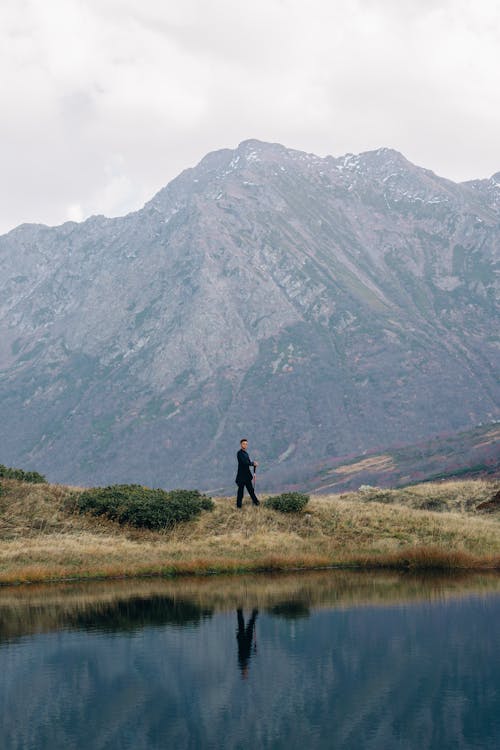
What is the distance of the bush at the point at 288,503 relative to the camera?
144ft

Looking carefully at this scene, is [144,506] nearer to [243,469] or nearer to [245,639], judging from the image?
[243,469]

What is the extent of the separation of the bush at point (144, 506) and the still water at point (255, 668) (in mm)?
10968

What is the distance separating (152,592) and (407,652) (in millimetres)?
12314

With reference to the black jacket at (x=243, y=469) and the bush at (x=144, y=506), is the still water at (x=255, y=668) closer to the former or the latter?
the black jacket at (x=243, y=469)

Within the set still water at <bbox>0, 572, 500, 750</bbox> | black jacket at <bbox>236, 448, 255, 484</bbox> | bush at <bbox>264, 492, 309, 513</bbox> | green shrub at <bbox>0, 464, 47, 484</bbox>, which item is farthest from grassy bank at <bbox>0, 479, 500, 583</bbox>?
still water at <bbox>0, 572, 500, 750</bbox>

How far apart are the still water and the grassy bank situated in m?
4.95

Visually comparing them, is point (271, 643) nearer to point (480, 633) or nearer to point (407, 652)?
point (407, 652)

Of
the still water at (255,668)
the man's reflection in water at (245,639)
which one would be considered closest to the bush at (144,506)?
the still water at (255,668)

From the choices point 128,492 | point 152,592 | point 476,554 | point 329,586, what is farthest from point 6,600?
point 476,554

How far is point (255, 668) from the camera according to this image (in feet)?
69.4

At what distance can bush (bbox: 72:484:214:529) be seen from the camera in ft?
140

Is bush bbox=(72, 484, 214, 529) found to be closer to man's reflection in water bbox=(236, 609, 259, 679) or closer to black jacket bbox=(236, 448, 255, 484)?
black jacket bbox=(236, 448, 255, 484)

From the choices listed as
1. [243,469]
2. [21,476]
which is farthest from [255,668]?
[21,476]

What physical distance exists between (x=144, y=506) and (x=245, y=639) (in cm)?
1983
